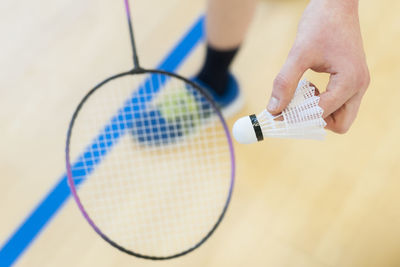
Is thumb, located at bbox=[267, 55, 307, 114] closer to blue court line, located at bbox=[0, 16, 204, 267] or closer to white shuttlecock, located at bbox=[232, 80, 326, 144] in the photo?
white shuttlecock, located at bbox=[232, 80, 326, 144]

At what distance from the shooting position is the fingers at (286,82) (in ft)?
1.63

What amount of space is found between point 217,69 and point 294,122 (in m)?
0.47

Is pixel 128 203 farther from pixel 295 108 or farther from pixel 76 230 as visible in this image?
pixel 295 108

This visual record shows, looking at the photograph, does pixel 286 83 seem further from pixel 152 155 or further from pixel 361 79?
pixel 152 155

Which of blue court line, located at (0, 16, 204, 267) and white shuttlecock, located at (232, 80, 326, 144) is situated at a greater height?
white shuttlecock, located at (232, 80, 326, 144)

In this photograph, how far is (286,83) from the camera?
496 millimetres

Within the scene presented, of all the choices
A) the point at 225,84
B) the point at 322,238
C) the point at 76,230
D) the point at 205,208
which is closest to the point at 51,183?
the point at 76,230

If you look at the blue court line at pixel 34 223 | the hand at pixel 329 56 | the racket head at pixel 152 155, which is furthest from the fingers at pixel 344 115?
the blue court line at pixel 34 223

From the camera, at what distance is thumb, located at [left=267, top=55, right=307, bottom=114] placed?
19.6 inches

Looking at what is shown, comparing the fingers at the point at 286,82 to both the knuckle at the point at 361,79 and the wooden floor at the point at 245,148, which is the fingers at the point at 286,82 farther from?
the wooden floor at the point at 245,148

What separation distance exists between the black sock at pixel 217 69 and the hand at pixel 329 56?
406 mm

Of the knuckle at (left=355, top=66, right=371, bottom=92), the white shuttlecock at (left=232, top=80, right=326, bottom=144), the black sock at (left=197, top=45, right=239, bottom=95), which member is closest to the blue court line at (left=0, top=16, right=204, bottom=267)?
the black sock at (left=197, top=45, right=239, bottom=95)

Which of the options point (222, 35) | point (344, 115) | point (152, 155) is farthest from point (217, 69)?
point (344, 115)

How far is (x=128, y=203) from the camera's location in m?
0.89
